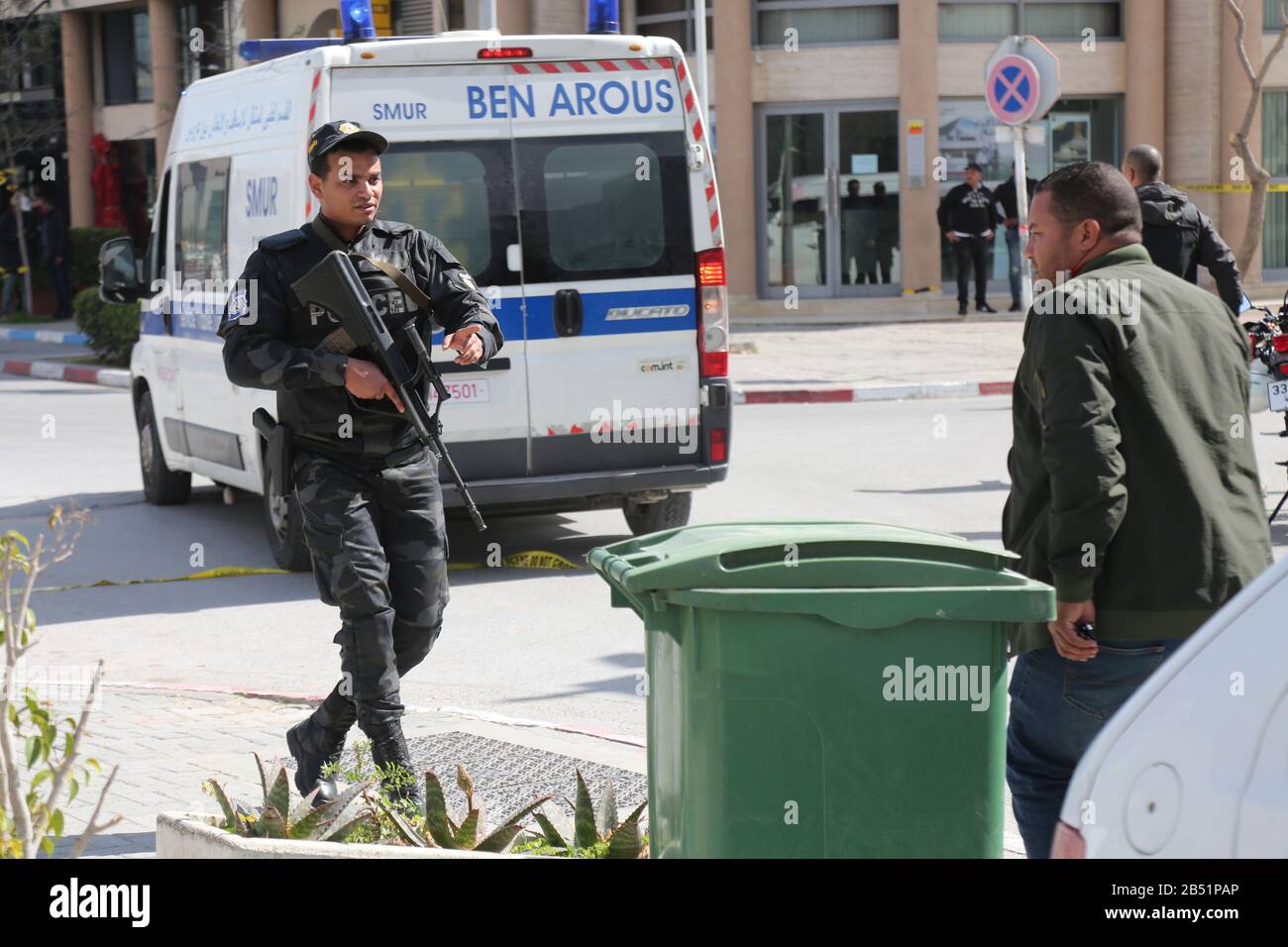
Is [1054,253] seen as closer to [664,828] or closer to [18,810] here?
[664,828]

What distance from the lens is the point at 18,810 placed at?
3439 millimetres

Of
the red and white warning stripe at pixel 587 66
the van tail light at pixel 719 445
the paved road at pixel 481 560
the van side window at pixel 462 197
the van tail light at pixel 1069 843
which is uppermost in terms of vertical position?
the red and white warning stripe at pixel 587 66

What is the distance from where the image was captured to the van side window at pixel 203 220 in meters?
9.93

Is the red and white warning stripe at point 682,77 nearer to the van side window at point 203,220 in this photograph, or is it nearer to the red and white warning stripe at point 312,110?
the red and white warning stripe at point 312,110

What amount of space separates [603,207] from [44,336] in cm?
1902

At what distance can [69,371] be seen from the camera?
2147 centimetres

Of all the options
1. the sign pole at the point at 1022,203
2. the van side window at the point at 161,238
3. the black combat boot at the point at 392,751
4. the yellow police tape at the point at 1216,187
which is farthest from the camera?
the yellow police tape at the point at 1216,187

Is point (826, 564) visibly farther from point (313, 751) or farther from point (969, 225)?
point (969, 225)

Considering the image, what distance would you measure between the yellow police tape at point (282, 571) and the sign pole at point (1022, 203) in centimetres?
822

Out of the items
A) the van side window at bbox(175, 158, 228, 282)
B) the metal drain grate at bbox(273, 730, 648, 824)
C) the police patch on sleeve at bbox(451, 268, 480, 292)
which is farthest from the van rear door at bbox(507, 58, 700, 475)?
the police patch on sleeve at bbox(451, 268, 480, 292)

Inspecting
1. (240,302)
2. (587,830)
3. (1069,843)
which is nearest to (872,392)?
(240,302)

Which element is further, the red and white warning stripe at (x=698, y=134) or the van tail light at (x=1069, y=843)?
the red and white warning stripe at (x=698, y=134)

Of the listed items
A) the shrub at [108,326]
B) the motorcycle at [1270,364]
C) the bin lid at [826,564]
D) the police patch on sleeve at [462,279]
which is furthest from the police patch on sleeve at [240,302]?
the shrub at [108,326]
